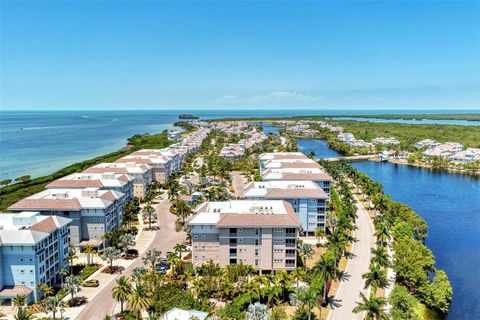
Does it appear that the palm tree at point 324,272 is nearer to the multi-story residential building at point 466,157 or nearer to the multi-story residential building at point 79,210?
the multi-story residential building at point 79,210

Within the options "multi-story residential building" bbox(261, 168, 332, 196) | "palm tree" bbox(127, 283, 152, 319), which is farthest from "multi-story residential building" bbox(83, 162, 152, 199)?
"palm tree" bbox(127, 283, 152, 319)

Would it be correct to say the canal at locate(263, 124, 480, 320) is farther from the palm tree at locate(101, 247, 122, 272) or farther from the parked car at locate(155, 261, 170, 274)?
the palm tree at locate(101, 247, 122, 272)

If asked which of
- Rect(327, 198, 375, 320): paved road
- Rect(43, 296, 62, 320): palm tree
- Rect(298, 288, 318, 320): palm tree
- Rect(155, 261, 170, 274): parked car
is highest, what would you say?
Rect(298, 288, 318, 320): palm tree

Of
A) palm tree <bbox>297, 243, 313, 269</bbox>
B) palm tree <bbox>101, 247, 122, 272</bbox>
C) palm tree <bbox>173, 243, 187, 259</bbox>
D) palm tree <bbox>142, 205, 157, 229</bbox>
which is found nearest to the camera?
palm tree <bbox>101, 247, 122, 272</bbox>

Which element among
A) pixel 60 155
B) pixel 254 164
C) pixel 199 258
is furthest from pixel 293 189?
pixel 60 155

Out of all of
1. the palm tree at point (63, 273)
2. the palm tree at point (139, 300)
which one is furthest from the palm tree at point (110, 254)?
the palm tree at point (139, 300)

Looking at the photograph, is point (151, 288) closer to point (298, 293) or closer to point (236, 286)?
point (236, 286)

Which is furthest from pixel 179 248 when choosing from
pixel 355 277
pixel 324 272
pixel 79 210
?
pixel 355 277

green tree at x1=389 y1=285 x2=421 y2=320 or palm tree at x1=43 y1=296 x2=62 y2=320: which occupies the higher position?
palm tree at x1=43 y1=296 x2=62 y2=320
